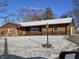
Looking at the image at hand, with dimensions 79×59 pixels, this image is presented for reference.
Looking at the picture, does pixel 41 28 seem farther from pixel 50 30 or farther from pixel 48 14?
pixel 48 14

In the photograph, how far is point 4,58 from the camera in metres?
12.2

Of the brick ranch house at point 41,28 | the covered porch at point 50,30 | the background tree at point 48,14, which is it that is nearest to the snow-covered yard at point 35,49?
the covered porch at point 50,30

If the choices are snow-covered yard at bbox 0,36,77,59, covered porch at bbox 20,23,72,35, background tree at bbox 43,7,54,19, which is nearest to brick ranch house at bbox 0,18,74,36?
covered porch at bbox 20,23,72,35

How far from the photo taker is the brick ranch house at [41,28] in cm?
5437

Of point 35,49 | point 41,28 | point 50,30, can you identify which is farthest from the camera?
point 41,28

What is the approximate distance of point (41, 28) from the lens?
187ft

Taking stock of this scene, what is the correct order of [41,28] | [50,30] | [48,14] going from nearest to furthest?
1. [50,30]
2. [41,28]
3. [48,14]

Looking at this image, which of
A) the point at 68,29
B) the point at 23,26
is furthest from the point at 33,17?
the point at 68,29

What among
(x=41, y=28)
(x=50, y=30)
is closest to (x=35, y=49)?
(x=50, y=30)

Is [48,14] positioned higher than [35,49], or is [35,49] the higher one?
[48,14]

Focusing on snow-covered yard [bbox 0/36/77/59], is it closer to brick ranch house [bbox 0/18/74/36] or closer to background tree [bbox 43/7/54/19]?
brick ranch house [bbox 0/18/74/36]

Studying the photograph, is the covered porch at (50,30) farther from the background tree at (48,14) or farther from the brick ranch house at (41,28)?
the background tree at (48,14)

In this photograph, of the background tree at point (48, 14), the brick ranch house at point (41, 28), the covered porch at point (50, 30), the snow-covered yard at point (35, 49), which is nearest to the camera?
the snow-covered yard at point (35, 49)

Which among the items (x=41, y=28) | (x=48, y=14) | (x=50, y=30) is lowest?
(x=50, y=30)
